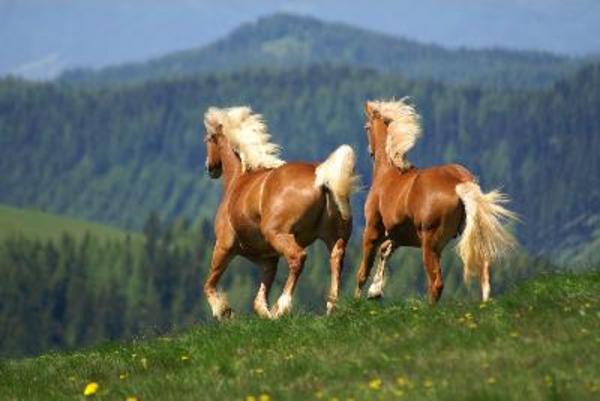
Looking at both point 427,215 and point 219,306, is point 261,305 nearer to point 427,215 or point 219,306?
point 219,306

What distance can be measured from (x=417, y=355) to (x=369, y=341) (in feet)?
4.57

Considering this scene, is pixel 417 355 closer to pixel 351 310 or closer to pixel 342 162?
pixel 351 310

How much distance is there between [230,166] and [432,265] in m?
5.18

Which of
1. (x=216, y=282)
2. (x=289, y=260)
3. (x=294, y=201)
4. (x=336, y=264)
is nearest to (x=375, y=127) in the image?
(x=294, y=201)

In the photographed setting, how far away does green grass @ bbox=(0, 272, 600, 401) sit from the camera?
470 inches

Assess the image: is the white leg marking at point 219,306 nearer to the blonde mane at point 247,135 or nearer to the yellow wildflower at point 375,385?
the blonde mane at point 247,135

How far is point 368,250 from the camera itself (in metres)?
22.0

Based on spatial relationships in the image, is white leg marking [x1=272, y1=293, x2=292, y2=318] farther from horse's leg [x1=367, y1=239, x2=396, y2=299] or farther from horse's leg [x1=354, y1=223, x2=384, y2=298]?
horse's leg [x1=354, y1=223, x2=384, y2=298]

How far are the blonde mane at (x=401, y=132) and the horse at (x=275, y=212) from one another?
4.42ft

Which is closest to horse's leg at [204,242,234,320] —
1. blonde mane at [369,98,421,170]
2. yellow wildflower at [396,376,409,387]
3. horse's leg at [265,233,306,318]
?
horse's leg at [265,233,306,318]

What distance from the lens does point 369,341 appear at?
48.7ft

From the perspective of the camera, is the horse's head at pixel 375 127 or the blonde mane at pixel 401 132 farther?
the horse's head at pixel 375 127

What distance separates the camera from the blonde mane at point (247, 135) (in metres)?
23.5

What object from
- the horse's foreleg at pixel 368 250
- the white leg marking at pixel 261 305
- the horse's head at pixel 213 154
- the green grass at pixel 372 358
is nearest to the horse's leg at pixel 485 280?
the green grass at pixel 372 358
